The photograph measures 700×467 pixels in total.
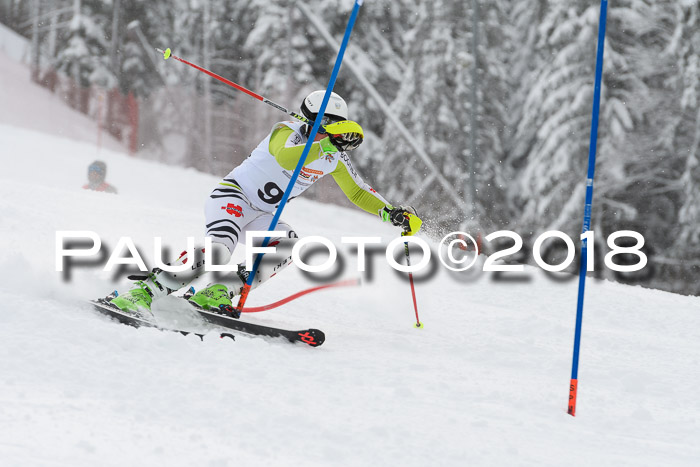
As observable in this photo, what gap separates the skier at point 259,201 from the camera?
4.38 m

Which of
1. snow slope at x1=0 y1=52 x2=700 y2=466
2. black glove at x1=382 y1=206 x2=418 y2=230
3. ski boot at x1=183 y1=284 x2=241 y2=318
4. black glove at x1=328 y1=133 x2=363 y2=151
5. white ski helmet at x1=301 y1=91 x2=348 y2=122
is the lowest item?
snow slope at x1=0 y1=52 x2=700 y2=466

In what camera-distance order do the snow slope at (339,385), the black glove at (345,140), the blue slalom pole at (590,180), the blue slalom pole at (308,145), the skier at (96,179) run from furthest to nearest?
1. the skier at (96,179)
2. the black glove at (345,140)
3. the blue slalom pole at (308,145)
4. the blue slalom pole at (590,180)
5. the snow slope at (339,385)

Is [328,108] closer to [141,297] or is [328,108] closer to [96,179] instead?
[141,297]

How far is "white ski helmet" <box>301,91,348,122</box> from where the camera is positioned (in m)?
4.56

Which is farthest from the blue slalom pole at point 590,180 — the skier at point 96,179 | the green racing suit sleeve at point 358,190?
the skier at point 96,179

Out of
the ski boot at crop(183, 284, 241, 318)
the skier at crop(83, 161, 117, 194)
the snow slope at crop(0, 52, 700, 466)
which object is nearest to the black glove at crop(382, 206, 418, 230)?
the snow slope at crop(0, 52, 700, 466)

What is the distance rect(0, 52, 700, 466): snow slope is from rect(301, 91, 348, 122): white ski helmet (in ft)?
4.61

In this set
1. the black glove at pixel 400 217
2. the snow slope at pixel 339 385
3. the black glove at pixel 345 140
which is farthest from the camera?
the black glove at pixel 400 217

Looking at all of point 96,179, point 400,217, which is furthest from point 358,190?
point 96,179

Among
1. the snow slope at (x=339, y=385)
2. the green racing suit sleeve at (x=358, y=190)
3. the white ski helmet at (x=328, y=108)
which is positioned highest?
the white ski helmet at (x=328, y=108)

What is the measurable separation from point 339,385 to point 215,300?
1313mm

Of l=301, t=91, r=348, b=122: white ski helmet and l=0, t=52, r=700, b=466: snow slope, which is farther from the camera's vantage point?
l=301, t=91, r=348, b=122: white ski helmet

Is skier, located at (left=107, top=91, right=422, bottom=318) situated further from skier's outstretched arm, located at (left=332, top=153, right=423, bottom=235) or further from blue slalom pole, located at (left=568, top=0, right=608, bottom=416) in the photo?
blue slalom pole, located at (left=568, top=0, right=608, bottom=416)

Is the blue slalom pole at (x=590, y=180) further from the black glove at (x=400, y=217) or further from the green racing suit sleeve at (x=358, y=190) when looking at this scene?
the green racing suit sleeve at (x=358, y=190)
